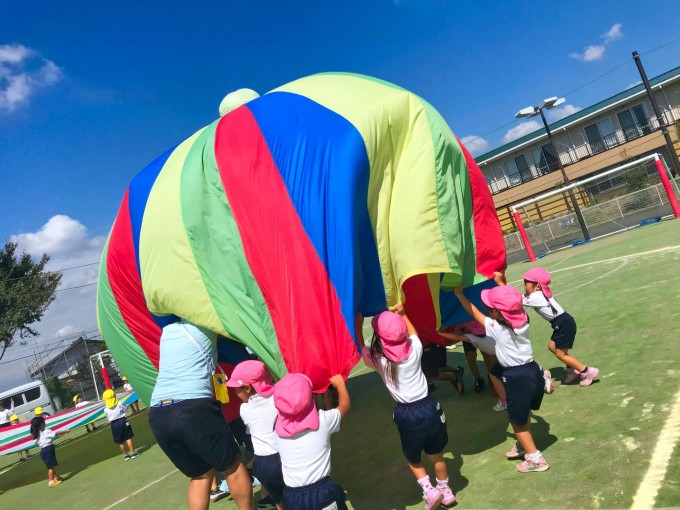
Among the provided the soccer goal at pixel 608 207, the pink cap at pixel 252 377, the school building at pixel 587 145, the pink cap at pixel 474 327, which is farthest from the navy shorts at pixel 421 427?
the school building at pixel 587 145

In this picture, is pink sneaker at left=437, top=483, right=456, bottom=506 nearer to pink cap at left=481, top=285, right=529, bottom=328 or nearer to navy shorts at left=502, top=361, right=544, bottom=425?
navy shorts at left=502, top=361, right=544, bottom=425

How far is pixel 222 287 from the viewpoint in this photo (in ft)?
12.3

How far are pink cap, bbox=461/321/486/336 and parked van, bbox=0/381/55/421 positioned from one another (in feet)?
87.7

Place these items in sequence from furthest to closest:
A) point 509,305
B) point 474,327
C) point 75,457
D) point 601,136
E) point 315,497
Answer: point 601,136 < point 75,457 < point 474,327 < point 509,305 < point 315,497

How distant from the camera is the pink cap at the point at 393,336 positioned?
11.5 ft

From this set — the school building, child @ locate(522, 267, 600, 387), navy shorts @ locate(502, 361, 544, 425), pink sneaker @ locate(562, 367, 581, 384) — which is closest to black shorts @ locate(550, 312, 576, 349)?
child @ locate(522, 267, 600, 387)

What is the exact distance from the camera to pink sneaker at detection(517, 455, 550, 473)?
3549mm

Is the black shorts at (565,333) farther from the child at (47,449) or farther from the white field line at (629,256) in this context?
the child at (47,449)

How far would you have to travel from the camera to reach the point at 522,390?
375 cm

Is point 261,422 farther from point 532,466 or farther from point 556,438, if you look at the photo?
point 556,438

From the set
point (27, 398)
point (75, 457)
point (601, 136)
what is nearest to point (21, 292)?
point (27, 398)

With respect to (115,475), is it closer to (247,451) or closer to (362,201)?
(247,451)

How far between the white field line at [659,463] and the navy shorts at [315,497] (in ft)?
5.62

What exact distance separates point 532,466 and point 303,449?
1.72m
